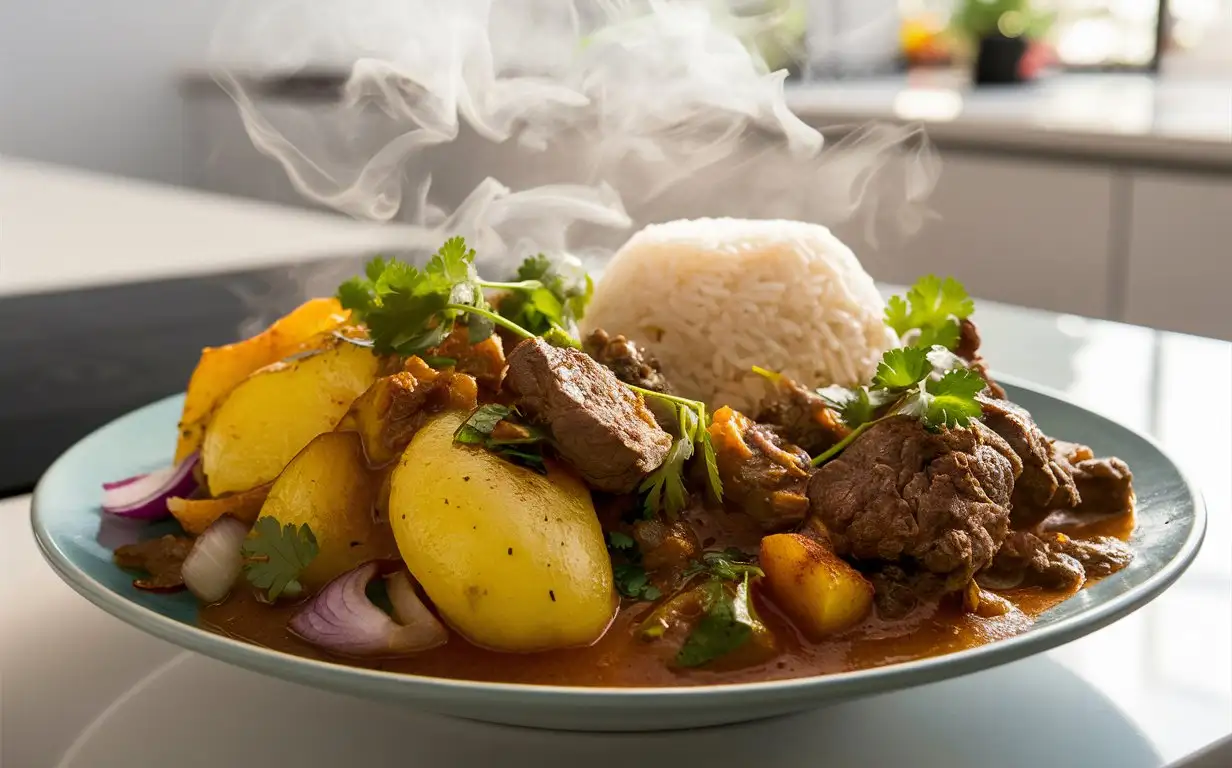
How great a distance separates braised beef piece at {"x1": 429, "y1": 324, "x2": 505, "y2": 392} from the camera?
1234 millimetres

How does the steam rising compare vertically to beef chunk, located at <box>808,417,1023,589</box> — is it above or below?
above

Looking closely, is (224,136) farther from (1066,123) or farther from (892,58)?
(1066,123)

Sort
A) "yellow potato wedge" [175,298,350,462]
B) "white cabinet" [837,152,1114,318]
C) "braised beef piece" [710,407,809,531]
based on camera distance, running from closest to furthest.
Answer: "braised beef piece" [710,407,809,531], "yellow potato wedge" [175,298,350,462], "white cabinet" [837,152,1114,318]

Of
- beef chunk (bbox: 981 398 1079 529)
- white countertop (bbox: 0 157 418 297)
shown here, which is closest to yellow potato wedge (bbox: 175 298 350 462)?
beef chunk (bbox: 981 398 1079 529)

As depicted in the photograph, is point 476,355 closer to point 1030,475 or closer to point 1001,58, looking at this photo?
point 1030,475

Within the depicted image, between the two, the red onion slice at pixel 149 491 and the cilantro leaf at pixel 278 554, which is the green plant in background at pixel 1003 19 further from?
Answer: the cilantro leaf at pixel 278 554

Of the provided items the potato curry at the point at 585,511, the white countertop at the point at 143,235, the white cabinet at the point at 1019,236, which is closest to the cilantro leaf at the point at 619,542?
the potato curry at the point at 585,511

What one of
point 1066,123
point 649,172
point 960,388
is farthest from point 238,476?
point 1066,123

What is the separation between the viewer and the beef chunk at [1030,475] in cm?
120

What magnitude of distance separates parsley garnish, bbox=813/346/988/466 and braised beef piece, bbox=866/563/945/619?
128mm

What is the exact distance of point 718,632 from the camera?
949mm

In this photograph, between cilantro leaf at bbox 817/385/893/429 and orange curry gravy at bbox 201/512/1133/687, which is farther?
cilantro leaf at bbox 817/385/893/429

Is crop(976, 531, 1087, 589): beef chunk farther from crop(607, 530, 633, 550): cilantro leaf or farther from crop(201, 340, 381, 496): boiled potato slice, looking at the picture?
crop(201, 340, 381, 496): boiled potato slice

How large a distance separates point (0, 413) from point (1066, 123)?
10.4 ft
